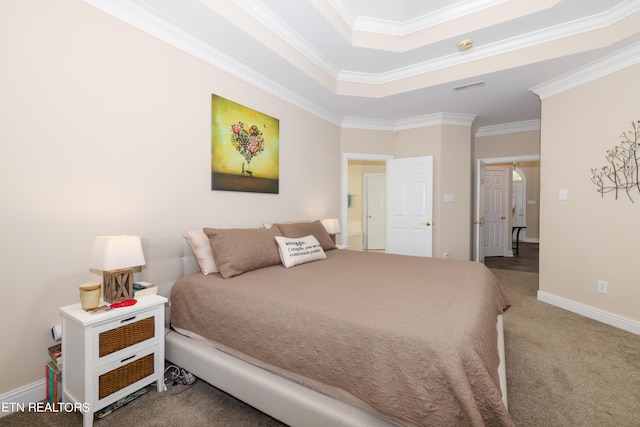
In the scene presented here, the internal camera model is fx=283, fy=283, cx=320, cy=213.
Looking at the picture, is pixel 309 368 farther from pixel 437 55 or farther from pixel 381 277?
pixel 437 55

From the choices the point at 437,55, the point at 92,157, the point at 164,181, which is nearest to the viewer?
the point at 92,157

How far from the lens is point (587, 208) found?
123 inches

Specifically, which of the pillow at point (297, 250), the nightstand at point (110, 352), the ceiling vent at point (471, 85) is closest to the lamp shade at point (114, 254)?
the nightstand at point (110, 352)

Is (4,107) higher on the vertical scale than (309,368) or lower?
higher

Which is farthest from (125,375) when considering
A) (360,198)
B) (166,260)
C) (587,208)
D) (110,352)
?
(360,198)

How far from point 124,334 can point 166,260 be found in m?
0.63

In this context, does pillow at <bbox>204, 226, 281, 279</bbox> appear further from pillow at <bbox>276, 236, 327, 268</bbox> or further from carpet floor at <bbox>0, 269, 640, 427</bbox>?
carpet floor at <bbox>0, 269, 640, 427</bbox>

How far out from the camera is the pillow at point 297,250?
2.48 m

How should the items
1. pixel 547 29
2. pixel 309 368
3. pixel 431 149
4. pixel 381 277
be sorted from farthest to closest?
1. pixel 431 149
2. pixel 547 29
3. pixel 381 277
4. pixel 309 368

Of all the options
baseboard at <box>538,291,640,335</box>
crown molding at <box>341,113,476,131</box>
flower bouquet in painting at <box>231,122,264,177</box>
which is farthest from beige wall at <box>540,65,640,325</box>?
flower bouquet in painting at <box>231,122,264,177</box>

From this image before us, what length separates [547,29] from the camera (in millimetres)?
2766

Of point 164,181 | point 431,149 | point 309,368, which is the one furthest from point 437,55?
point 309,368

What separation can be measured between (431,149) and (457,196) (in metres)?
0.90

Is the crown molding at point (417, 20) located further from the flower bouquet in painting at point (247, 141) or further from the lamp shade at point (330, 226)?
the lamp shade at point (330, 226)
